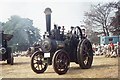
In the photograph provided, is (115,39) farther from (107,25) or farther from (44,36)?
(44,36)

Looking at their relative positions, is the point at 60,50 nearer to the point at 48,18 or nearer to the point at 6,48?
the point at 48,18

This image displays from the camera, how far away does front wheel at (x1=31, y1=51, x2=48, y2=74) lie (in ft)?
28.4

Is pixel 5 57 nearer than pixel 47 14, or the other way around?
pixel 47 14

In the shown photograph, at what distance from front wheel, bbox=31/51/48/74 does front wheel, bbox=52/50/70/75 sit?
33.2 inches

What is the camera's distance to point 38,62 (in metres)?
8.72

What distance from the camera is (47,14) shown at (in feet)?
29.1

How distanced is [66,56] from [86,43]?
56.2 inches

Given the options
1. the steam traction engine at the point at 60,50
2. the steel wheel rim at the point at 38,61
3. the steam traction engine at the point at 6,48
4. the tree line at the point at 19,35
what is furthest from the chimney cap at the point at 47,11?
the tree line at the point at 19,35

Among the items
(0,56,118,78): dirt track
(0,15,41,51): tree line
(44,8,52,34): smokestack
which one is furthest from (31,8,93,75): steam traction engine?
(0,15,41,51): tree line

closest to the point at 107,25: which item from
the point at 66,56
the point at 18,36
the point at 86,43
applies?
the point at 18,36

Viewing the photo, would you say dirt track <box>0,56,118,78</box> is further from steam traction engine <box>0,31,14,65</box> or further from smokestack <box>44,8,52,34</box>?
steam traction engine <box>0,31,14,65</box>

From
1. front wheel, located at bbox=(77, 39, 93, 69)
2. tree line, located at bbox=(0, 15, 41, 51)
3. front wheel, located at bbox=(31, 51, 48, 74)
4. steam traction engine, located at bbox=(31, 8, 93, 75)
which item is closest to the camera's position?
steam traction engine, located at bbox=(31, 8, 93, 75)

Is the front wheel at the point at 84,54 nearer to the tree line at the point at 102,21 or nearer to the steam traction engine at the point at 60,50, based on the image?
the steam traction engine at the point at 60,50

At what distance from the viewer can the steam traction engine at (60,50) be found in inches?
315
